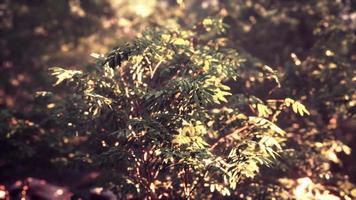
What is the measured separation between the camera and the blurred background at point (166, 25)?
10094mm

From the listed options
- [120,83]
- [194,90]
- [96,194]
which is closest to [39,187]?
[96,194]

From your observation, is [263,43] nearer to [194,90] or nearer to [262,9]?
[262,9]

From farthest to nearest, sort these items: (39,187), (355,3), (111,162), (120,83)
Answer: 1. (355,3)
2. (39,187)
3. (120,83)
4. (111,162)

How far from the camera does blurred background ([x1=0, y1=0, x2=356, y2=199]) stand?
10094mm

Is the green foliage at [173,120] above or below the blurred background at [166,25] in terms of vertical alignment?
below

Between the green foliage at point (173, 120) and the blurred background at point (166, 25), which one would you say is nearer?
the green foliage at point (173, 120)

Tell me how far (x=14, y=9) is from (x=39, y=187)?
8.60 metres

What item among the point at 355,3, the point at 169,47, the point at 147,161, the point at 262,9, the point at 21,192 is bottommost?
the point at 147,161

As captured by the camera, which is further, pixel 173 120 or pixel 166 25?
pixel 166 25

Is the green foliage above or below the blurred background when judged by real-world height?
below

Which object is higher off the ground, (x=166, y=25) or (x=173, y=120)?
(x=166, y=25)

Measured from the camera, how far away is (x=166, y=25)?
36.6 feet

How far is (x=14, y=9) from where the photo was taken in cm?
1608

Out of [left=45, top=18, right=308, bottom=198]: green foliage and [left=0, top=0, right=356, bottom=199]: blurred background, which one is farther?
[left=0, top=0, right=356, bottom=199]: blurred background
